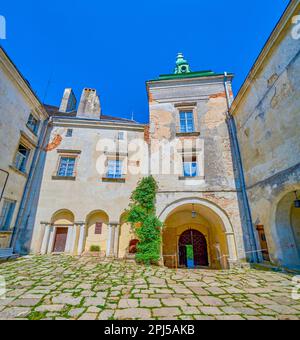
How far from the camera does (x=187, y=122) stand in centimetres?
1172

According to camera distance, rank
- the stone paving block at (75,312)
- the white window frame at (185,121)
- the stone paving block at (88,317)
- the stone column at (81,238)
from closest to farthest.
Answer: the stone paving block at (88,317) → the stone paving block at (75,312) → the stone column at (81,238) → the white window frame at (185,121)

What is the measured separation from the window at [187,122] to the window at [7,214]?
11.0 m

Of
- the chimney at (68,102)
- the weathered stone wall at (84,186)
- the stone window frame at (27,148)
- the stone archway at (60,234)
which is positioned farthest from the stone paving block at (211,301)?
the chimney at (68,102)

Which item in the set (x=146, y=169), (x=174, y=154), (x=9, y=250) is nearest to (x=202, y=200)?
(x=174, y=154)

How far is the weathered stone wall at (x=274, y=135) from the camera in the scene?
259 inches

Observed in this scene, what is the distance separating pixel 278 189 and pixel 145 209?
6.22m

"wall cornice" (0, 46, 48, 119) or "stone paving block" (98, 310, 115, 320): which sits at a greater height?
"wall cornice" (0, 46, 48, 119)

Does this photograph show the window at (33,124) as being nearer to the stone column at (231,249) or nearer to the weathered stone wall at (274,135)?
the weathered stone wall at (274,135)

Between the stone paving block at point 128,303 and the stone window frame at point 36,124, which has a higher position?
the stone window frame at point 36,124

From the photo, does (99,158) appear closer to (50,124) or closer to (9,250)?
(50,124)

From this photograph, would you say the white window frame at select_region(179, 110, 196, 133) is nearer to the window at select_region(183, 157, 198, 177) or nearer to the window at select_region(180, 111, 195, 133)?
the window at select_region(180, 111, 195, 133)

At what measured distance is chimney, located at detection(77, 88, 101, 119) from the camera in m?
14.4

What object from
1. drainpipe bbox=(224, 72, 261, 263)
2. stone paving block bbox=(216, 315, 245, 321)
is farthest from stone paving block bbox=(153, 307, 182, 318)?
drainpipe bbox=(224, 72, 261, 263)

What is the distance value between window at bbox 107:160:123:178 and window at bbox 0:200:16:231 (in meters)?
5.57
